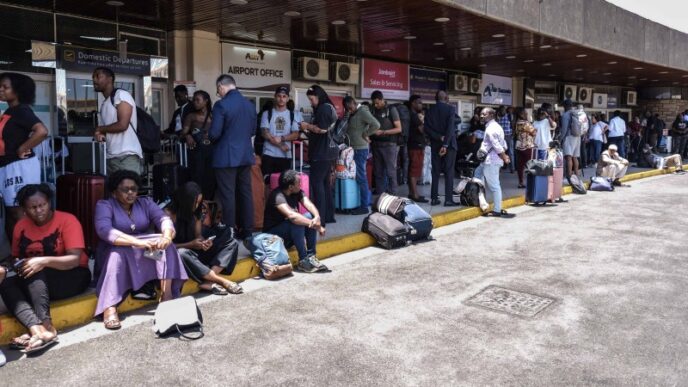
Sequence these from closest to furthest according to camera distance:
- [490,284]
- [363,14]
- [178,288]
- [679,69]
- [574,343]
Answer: [574,343] → [178,288] → [490,284] → [363,14] → [679,69]

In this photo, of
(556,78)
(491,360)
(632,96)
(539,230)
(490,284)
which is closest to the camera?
(491,360)

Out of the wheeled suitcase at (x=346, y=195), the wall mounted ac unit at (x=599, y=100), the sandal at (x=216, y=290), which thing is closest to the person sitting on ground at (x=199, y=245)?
the sandal at (x=216, y=290)

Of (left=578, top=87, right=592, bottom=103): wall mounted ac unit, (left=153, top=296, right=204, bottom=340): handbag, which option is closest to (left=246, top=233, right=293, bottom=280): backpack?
(left=153, top=296, right=204, bottom=340): handbag

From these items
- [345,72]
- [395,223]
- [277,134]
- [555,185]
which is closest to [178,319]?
[395,223]

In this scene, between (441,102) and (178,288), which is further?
(441,102)

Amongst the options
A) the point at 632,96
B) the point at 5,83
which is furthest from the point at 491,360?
the point at 632,96

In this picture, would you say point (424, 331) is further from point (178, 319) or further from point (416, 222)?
point (416, 222)

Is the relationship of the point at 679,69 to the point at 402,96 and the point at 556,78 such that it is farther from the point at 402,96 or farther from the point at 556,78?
the point at 402,96

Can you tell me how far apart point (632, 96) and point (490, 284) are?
24.7m

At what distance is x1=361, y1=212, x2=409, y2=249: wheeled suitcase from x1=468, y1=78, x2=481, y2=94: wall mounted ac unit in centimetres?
1186

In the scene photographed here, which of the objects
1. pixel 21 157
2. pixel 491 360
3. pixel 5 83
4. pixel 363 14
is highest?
pixel 363 14

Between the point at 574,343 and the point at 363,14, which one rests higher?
the point at 363,14

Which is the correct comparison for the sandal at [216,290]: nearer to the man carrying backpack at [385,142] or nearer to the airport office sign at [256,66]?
the man carrying backpack at [385,142]

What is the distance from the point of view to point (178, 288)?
4844 mm
